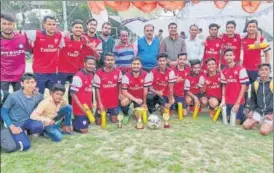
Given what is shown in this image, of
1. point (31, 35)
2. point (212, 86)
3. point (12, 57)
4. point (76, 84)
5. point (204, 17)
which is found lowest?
point (212, 86)

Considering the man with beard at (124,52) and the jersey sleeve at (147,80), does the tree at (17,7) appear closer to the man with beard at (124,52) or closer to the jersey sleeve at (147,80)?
the man with beard at (124,52)

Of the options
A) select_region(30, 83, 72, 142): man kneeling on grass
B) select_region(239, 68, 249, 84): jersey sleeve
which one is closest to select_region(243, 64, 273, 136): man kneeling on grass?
select_region(239, 68, 249, 84): jersey sleeve

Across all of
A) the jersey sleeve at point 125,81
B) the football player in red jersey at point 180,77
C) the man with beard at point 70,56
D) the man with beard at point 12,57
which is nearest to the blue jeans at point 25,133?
the man with beard at point 12,57

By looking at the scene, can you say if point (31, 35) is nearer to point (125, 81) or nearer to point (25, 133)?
point (25, 133)

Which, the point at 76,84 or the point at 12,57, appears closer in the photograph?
the point at 12,57

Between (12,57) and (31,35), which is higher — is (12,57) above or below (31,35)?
below

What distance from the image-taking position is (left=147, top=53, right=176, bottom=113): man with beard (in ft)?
19.0

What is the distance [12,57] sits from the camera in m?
4.55

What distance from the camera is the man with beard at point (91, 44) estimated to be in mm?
5488

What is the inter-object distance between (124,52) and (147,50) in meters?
0.41

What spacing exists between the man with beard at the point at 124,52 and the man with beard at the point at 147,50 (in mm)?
169

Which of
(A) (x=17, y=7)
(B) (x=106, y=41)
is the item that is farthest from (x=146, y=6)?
(A) (x=17, y=7)

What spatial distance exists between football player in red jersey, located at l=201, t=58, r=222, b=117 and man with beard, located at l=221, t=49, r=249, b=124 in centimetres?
19

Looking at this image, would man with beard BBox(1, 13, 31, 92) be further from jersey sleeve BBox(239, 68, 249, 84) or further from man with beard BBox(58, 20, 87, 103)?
jersey sleeve BBox(239, 68, 249, 84)
